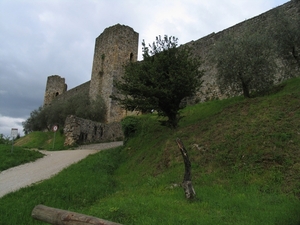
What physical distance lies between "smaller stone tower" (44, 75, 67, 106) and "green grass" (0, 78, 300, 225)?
35.2 meters

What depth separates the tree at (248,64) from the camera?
13055mm

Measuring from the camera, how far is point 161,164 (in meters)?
9.45

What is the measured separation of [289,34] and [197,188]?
388 inches

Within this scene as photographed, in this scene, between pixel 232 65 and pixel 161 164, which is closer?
pixel 161 164

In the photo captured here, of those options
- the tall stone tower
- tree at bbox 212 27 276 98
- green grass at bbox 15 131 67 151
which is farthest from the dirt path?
the tall stone tower

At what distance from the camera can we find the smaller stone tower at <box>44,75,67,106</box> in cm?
4409

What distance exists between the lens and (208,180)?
734cm

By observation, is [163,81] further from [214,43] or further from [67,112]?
[67,112]

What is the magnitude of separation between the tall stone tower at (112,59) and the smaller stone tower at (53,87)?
16.0m

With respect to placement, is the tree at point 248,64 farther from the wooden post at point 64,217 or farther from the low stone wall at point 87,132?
the wooden post at point 64,217

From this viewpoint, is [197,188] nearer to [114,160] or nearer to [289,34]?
[114,160]

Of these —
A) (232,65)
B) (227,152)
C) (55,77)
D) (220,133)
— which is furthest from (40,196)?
(55,77)

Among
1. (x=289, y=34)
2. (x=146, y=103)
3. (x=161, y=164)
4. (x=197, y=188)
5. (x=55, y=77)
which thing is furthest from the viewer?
(x=55, y=77)

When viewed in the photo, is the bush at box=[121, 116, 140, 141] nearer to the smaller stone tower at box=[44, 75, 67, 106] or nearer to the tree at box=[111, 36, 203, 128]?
the tree at box=[111, 36, 203, 128]
